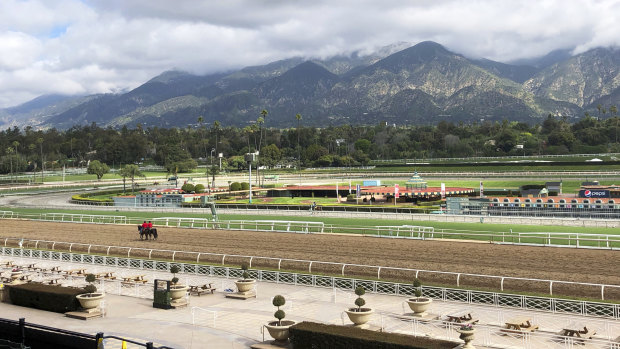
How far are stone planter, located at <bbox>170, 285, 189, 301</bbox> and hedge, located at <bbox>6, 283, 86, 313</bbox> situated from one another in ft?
10.6

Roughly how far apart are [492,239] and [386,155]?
480ft

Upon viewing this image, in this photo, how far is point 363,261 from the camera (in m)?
31.2

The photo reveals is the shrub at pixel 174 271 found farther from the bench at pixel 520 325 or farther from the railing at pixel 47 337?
the bench at pixel 520 325

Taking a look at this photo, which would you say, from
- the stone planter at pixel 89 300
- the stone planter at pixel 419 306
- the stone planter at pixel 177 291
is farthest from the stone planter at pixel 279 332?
the stone planter at pixel 89 300

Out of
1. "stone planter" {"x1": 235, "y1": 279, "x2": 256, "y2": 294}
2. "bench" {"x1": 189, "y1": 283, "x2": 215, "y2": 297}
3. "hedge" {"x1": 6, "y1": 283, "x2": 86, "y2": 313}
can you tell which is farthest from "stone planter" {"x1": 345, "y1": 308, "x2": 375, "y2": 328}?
"hedge" {"x1": 6, "y1": 283, "x2": 86, "y2": 313}

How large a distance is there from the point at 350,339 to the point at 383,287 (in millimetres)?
9795

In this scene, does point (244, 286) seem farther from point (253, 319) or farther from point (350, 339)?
point (350, 339)

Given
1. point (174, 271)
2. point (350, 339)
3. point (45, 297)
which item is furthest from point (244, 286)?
point (350, 339)

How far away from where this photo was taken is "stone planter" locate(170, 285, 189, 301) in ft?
74.7

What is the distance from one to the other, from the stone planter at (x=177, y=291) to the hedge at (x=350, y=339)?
786 cm

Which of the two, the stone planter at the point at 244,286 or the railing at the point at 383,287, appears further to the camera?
the stone planter at the point at 244,286

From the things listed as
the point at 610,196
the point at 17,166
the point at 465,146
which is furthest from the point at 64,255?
the point at 465,146

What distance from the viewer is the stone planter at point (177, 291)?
22781 millimetres

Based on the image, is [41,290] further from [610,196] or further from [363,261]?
[610,196]
